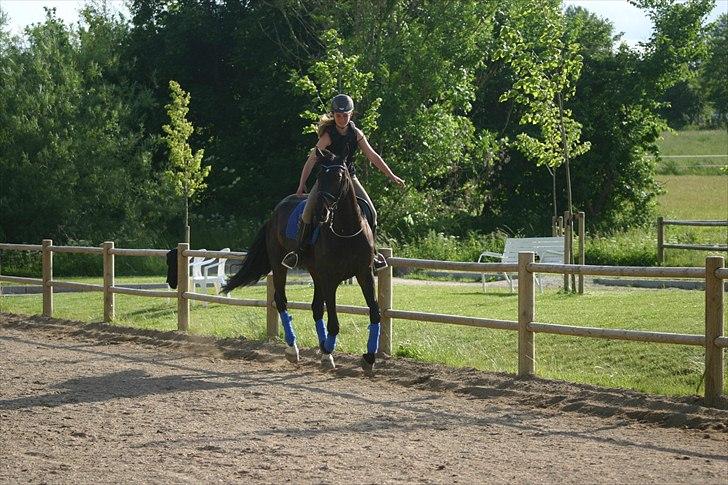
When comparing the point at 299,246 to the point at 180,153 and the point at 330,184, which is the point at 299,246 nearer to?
the point at 330,184

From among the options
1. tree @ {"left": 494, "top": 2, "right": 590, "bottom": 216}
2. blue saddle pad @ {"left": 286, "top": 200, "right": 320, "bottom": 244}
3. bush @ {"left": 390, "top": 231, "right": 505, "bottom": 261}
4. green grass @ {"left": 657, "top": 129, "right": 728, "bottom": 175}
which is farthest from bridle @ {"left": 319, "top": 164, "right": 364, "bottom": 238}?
green grass @ {"left": 657, "top": 129, "right": 728, "bottom": 175}

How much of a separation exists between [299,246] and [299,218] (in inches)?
15.6

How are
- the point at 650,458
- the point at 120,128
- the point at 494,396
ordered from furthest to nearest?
the point at 120,128 < the point at 494,396 < the point at 650,458

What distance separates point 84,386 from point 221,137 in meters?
30.3

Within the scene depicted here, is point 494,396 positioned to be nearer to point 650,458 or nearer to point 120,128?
point 650,458

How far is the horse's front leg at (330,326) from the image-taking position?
11.9 meters

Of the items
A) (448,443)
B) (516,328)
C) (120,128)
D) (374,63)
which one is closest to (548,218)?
(374,63)

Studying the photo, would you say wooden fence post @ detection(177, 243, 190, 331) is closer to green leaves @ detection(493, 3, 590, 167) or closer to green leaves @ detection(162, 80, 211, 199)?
green leaves @ detection(493, 3, 590, 167)

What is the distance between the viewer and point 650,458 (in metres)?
7.62

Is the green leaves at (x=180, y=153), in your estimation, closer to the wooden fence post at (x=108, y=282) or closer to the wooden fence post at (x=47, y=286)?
the wooden fence post at (x=47, y=286)

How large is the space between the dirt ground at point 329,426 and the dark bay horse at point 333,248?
40 centimetres

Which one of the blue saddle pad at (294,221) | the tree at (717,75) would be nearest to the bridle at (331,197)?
the blue saddle pad at (294,221)

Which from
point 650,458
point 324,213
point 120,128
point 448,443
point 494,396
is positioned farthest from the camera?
point 120,128

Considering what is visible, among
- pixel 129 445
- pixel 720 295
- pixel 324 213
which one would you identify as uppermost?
pixel 324 213
